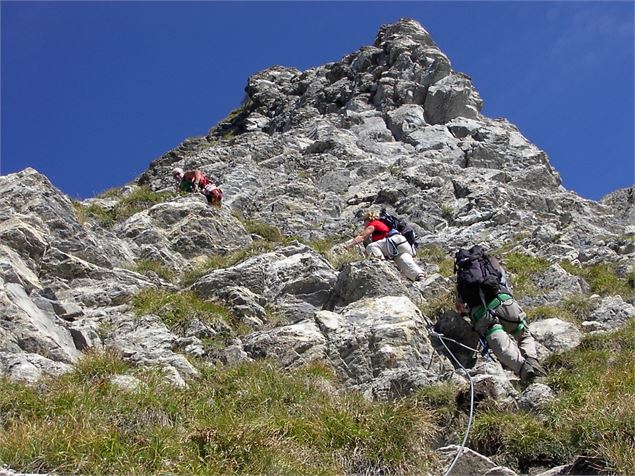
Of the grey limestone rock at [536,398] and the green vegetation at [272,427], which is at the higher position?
the grey limestone rock at [536,398]

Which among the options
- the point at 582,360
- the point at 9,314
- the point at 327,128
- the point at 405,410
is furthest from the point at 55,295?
the point at 327,128

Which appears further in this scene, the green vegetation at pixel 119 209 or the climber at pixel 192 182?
the climber at pixel 192 182

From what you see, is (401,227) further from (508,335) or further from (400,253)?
(508,335)

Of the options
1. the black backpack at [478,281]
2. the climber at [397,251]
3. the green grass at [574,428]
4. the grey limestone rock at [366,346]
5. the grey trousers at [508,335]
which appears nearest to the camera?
the green grass at [574,428]

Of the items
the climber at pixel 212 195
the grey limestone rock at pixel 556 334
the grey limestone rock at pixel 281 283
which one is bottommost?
the grey limestone rock at pixel 556 334

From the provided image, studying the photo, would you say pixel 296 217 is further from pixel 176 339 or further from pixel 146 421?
pixel 146 421

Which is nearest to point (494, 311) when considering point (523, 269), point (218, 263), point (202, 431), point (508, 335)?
point (508, 335)

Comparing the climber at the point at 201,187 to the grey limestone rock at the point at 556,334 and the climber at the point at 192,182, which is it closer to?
the climber at the point at 192,182

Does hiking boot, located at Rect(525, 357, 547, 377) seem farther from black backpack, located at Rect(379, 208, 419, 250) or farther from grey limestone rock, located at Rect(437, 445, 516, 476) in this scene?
black backpack, located at Rect(379, 208, 419, 250)

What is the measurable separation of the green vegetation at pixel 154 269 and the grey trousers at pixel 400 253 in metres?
4.48

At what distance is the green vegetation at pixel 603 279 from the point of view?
16547mm

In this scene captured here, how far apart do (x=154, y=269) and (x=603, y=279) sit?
402 inches

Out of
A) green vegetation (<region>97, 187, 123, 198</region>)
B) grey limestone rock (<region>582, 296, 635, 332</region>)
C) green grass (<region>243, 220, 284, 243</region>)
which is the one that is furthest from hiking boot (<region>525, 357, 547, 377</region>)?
green vegetation (<region>97, 187, 123, 198</region>)

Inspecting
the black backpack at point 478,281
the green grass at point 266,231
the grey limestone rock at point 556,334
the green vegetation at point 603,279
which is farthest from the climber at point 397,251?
the green grass at point 266,231
